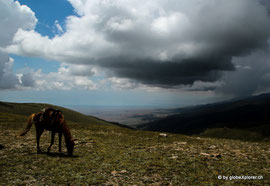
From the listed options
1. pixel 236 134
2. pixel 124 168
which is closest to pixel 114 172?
pixel 124 168

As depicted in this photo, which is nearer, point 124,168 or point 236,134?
point 124,168

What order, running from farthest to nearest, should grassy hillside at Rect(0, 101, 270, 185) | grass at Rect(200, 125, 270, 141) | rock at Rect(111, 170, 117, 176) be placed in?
grass at Rect(200, 125, 270, 141), rock at Rect(111, 170, 117, 176), grassy hillside at Rect(0, 101, 270, 185)

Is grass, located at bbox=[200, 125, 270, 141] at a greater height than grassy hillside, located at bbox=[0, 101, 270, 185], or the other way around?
grassy hillside, located at bbox=[0, 101, 270, 185]

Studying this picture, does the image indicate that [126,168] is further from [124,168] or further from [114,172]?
[114,172]

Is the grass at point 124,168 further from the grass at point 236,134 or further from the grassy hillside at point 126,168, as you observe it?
the grass at point 236,134

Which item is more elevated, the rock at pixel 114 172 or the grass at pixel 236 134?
the rock at pixel 114 172

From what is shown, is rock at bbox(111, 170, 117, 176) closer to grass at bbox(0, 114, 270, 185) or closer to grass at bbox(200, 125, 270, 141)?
grass at bbox(0, 114, 270, 185)

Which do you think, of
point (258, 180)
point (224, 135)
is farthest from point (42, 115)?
point (224, 135)

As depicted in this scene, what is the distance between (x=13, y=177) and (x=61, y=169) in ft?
9.56

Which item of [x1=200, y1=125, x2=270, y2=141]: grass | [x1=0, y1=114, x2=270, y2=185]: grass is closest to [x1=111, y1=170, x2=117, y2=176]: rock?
[x1=0, y1=114, x2=270, y2=185]: grass

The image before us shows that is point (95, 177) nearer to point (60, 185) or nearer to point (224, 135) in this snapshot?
point (60, 185)

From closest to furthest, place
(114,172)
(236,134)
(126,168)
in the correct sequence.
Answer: (114,172) < (126,168) < (236,134)

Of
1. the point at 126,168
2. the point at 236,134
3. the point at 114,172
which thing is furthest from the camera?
the point at 236,134

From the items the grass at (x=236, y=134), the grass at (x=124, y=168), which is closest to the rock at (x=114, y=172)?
the grass at (x=124, y=168)
